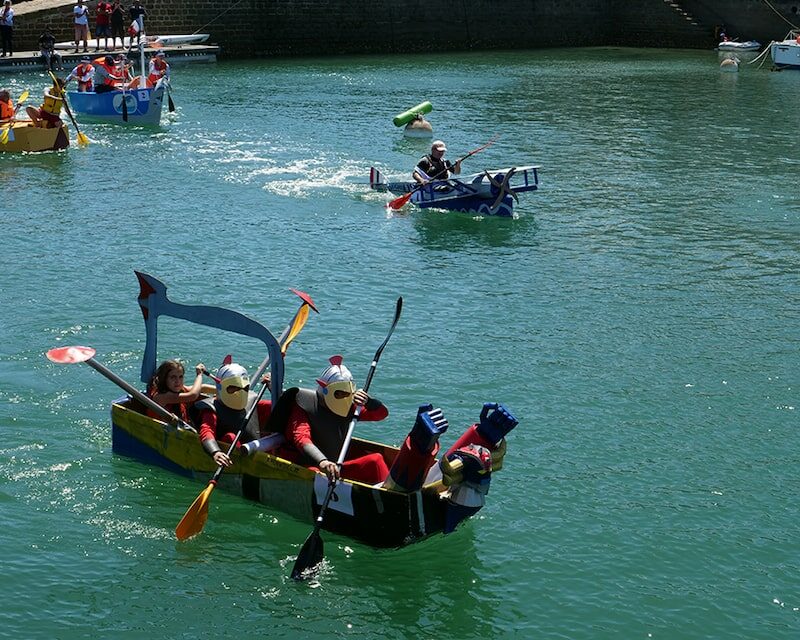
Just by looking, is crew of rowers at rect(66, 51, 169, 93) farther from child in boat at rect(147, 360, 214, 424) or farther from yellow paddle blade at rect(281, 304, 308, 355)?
child in boat at rect(147, 360, 214, 424)

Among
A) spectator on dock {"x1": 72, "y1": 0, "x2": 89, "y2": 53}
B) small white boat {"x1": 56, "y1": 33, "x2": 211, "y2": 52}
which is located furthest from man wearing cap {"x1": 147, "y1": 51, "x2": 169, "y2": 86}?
spectator on dock {"x1": 72, "y1": 0, "x2": 89, "y2": 53}

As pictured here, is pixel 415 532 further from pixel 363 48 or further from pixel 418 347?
pixel 363 48

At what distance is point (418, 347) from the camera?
18.5m

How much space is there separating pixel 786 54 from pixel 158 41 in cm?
3062

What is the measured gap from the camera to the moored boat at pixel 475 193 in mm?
26266

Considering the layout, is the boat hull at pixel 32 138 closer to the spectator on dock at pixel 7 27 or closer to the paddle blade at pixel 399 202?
the paddle blade at pixel 399 202

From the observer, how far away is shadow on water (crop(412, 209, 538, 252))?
82.2ft

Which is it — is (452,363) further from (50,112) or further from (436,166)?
(50,112)

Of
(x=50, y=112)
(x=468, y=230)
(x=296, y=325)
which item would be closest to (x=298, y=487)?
(x=296, y=325)

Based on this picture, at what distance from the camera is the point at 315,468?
41.0ft

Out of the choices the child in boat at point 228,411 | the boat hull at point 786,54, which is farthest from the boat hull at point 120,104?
the boat hull at point 786,54

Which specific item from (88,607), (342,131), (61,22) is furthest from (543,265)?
(61,22)

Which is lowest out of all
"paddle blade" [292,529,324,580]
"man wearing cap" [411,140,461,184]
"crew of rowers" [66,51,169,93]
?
"paddle blade" [292,529,324,580]

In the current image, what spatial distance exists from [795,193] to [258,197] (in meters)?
13.3
